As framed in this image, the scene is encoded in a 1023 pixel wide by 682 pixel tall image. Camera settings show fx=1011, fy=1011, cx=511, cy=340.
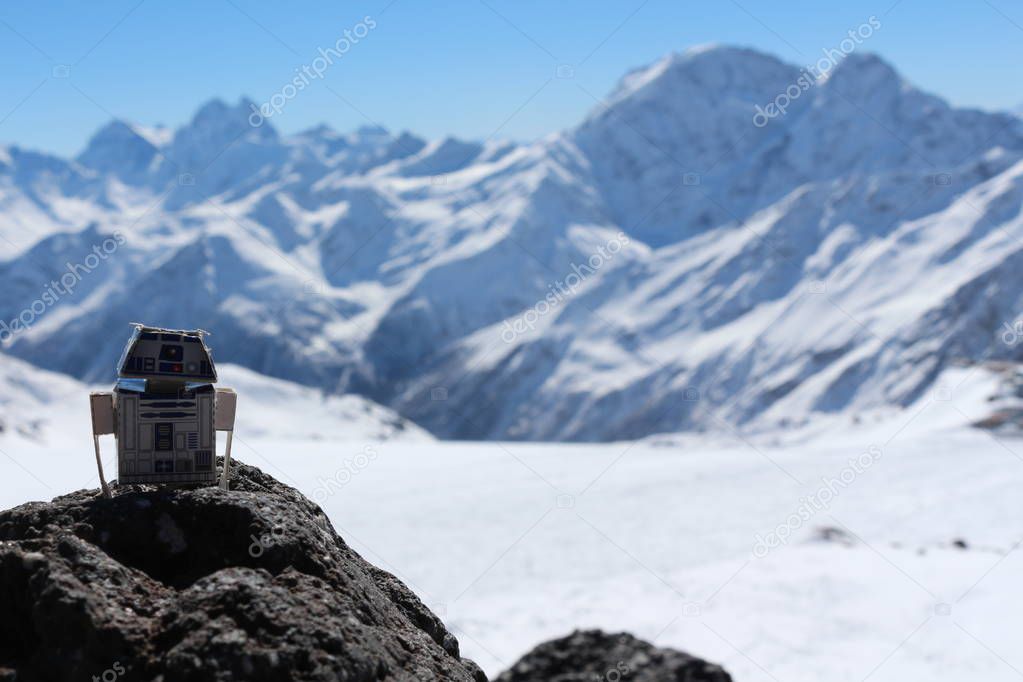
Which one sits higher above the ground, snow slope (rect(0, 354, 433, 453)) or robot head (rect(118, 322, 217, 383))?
robot head (rect(118, 322, 217, 383))

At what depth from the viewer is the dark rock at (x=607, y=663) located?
9.64 meters

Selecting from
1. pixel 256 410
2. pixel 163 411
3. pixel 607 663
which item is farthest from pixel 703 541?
pixel 256 410

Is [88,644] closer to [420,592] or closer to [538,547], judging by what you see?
[420,592]

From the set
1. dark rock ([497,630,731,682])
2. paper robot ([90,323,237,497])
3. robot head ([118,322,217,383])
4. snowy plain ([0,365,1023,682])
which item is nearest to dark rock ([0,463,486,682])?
paper robot ([90,323,237,497])

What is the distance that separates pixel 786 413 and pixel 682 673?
194 m

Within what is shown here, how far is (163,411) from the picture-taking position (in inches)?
220

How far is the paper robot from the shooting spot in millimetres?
5465

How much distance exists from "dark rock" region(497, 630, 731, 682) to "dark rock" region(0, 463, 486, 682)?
15.6ft

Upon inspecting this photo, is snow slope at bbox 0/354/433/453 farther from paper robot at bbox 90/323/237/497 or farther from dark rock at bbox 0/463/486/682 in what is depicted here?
dark rock at bbox 0/463/486/682

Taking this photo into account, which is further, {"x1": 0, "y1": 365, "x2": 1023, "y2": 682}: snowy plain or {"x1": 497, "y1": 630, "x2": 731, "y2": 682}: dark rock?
{"x1": 0, "y1": 365, "x2": 1023, "y2": 682}: snowy plain

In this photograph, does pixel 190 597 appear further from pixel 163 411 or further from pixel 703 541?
pixel 703 541

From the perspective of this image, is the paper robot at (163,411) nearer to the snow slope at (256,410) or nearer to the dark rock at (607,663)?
the dark rock at (607,663)

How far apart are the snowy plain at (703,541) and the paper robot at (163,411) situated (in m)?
4.44

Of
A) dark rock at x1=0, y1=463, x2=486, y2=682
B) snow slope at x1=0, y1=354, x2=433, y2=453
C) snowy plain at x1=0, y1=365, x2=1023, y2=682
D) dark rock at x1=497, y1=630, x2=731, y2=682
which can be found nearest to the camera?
dark rock at x1=0, y1=463, x2=486, y2=682
